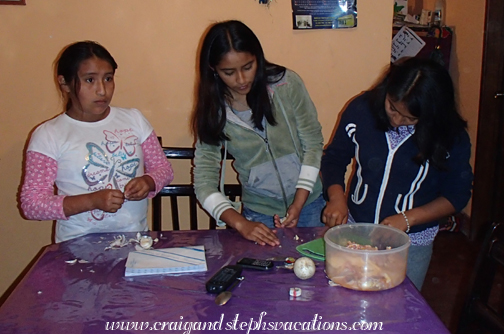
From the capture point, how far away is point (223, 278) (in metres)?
1.08

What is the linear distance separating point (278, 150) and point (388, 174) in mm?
386

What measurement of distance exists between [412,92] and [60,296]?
1050mm

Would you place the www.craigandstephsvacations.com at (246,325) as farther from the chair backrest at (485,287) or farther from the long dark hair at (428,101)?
the long dark hair at (428,101)

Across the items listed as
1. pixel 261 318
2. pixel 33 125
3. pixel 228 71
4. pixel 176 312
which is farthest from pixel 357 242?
pixel 33 125

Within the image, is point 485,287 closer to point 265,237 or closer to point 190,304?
point 265,237

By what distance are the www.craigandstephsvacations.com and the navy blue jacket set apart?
2.00 ft

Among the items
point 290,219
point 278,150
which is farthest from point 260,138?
point 290,219

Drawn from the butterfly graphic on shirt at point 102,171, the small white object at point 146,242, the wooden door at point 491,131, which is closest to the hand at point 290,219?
the small white object at point 146,242

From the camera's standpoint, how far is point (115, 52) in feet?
6.80

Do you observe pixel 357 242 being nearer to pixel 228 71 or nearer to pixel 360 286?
pixel 360 286

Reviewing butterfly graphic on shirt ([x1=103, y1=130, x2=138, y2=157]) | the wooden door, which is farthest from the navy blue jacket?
the wooden door

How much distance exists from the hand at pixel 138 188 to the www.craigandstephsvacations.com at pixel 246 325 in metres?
0.56

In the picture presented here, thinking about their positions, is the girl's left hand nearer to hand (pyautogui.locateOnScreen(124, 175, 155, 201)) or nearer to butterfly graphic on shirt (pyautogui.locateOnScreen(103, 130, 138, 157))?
hand (pyautogui.locateOnScreen(124, 175, 155, 201))

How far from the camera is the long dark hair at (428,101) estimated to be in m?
1.26
